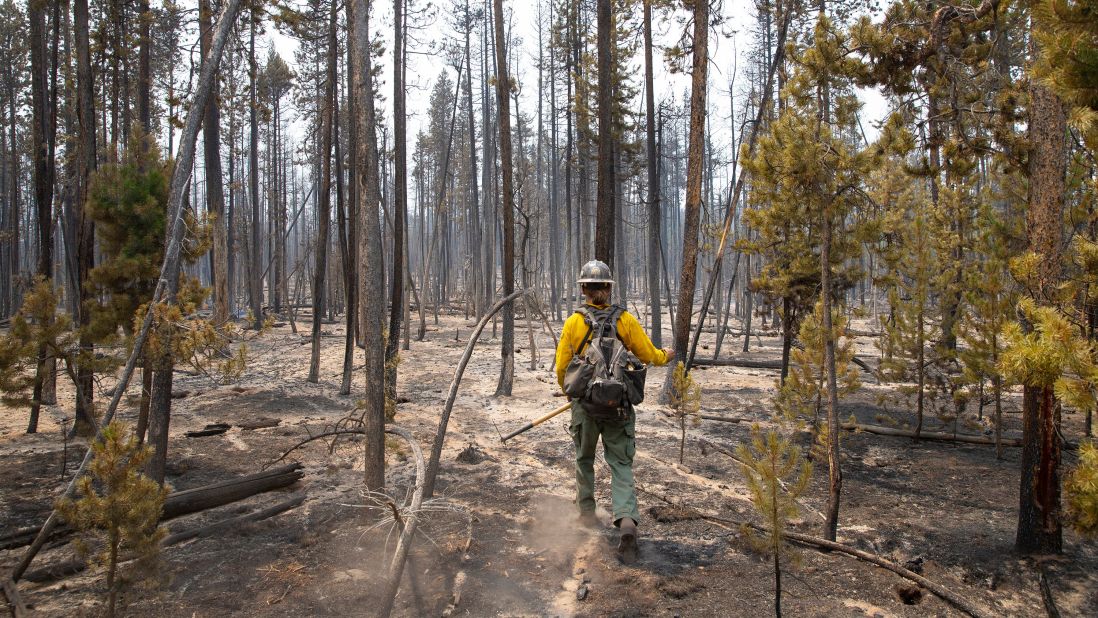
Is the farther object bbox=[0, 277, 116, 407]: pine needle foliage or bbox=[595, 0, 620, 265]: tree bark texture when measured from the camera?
bbox=[595, 0, 620, 265]: tree bark texture

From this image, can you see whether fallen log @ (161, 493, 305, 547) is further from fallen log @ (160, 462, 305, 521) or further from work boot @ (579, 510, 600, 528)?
work boot @ (579, 510, 600, 528)

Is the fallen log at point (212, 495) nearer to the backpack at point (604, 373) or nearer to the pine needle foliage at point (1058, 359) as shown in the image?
the backpack at point (604, 373)

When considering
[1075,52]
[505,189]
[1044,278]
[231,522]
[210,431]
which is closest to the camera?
[1075,52]

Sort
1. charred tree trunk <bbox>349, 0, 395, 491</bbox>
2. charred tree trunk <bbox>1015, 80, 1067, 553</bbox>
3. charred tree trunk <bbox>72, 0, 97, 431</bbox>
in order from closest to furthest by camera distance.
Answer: charred tree trunk <bbox>1015, 80, 1067, 553</bbox> → charred tree trunk <bbox>349, 0, 395, 491</bbox> → charred tree trunk <bbox>72, 0, 97, 431</bbox>

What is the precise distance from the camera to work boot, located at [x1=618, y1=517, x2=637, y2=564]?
15.2 feet

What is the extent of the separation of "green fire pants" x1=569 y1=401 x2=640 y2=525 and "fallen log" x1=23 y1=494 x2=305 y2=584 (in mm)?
2771

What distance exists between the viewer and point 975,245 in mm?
8586

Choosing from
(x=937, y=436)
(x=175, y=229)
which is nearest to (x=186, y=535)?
(x=175, y=229)

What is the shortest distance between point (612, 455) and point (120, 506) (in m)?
3.38

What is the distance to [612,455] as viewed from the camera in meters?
5.05

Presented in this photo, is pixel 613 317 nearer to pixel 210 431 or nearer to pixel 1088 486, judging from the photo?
pixel 1088 486

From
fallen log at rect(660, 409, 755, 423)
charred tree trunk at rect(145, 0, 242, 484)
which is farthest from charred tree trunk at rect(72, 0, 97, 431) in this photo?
fallen log at rect(660, 409, 755, 423)

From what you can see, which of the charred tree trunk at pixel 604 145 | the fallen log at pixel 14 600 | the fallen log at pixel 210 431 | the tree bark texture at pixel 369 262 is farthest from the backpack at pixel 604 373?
the fallen log at pixel 210 431

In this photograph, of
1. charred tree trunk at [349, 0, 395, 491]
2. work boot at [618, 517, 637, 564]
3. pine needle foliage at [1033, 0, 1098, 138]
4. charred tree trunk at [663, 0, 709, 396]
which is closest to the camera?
pine needle foliage at [1033, 0, 1098, 138]
